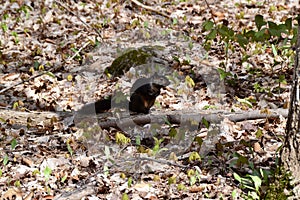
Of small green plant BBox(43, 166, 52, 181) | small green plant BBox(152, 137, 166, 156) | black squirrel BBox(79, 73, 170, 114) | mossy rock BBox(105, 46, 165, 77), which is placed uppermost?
mossy rock BBox(105, 46, 165, 77)

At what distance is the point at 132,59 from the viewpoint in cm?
604

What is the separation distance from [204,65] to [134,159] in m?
2.36

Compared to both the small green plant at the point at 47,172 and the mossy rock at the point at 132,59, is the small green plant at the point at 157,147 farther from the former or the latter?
the mossy rock at the point at 132,59

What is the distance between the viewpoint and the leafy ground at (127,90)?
3.76m

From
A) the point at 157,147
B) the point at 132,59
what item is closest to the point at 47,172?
the point at 157,147

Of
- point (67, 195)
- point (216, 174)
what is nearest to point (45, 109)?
point (67, 195)

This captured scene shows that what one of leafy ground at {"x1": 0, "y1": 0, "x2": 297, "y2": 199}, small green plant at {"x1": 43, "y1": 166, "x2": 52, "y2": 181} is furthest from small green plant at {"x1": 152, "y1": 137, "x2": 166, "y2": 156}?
small green plant at {"x1": 43, "y1": 166, "x2": 52, "y2": 181}

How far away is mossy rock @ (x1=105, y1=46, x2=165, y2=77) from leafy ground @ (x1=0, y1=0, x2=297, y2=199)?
13cm

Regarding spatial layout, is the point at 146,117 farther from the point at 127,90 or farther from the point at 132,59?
the point at 132,59

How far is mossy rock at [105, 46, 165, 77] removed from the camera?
19.4ft

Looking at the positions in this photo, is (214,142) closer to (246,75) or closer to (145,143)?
(145,143)

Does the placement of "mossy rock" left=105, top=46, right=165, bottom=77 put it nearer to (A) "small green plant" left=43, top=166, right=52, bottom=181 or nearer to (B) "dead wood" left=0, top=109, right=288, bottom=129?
(B) "dead wood" left=0, top=109, right=288, bottom=129

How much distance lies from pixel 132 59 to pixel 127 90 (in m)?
0.65

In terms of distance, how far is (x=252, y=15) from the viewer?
7344 millimetres
